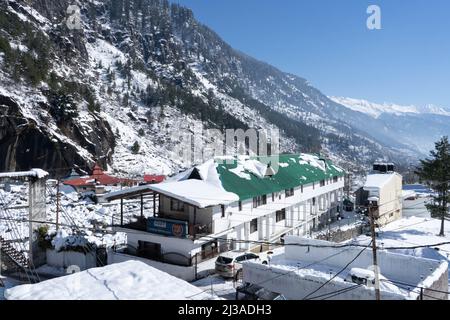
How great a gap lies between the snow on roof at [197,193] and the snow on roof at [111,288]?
41.9 ft

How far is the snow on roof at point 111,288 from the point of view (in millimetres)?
10109

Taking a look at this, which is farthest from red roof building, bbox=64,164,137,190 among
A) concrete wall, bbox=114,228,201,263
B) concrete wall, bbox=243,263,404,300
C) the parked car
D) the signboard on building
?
concrete wall, bbox=243,263,404,300

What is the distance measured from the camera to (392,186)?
50562mm

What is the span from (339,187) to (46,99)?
2421 inches

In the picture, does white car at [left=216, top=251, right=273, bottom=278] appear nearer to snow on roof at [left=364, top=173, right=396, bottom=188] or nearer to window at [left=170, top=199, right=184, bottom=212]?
window at [left=170, top=199, right=184, bottom=212]

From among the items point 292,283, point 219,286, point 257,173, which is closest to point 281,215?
point 257,173

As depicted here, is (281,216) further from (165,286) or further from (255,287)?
(165,286)

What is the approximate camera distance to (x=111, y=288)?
419 inches

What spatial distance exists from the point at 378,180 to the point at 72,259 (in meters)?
39.1
